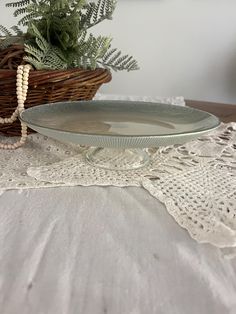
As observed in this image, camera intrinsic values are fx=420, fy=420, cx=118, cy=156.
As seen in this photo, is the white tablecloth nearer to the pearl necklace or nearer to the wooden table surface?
the pearl necklace

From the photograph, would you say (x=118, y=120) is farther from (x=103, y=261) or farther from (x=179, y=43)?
(x=179, y=43)

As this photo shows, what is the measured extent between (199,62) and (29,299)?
1.33m

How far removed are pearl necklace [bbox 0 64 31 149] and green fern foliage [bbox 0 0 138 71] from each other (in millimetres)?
32

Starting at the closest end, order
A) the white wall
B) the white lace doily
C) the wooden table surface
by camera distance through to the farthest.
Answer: the white lace doily < the wooden table surface < the white wall

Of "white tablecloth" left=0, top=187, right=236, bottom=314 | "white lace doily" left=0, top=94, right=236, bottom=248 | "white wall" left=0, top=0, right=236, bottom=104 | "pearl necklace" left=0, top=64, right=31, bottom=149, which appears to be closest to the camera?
"white tablecloth" left=0, top=187, right=236, bottom=314

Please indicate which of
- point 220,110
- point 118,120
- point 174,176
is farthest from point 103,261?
point 220,110

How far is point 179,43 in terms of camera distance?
1.49 meters

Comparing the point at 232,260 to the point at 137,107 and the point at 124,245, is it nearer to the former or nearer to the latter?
the point at 124,245

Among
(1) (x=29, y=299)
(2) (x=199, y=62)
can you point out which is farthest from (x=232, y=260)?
(2) (x=199, y=62)

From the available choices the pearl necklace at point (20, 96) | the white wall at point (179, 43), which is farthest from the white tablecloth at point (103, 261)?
the white wall at point (179, 43)

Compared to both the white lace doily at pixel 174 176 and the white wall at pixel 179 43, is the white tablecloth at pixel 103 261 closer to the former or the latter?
the white lace doily at pixel 174 176

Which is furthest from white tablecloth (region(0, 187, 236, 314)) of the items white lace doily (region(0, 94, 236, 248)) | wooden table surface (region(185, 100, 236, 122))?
wooden table surface (region(185, 100, 236, 122))

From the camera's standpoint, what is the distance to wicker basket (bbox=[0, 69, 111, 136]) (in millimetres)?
582

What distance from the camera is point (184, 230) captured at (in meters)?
0.40
